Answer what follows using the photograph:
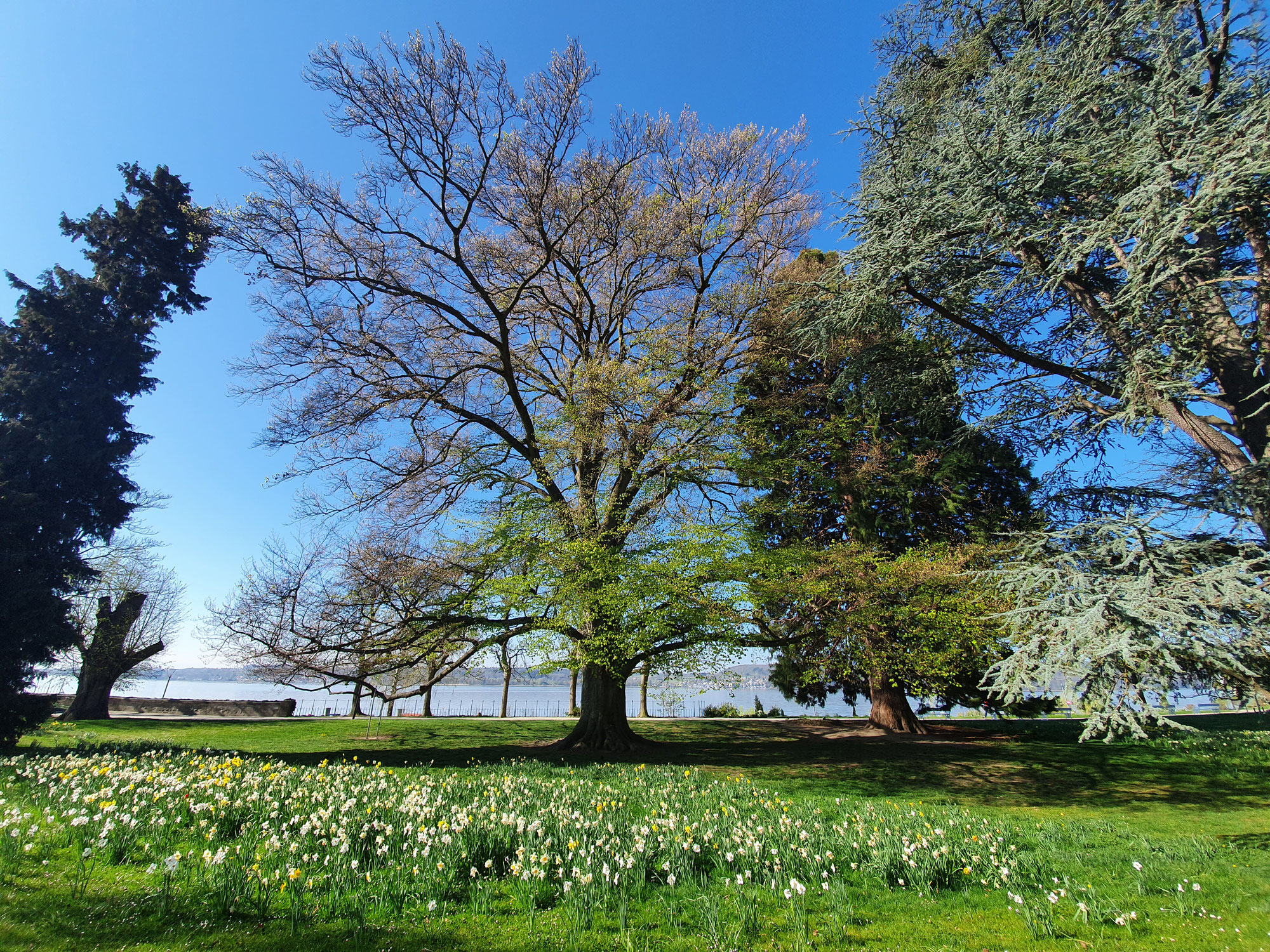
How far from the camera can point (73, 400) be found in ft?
52.0

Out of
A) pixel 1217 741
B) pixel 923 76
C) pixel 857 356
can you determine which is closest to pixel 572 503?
pixel 857 356

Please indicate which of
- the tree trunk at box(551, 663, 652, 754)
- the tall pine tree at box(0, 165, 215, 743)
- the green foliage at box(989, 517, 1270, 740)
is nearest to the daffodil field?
the green foliage at box(989, 517, 1270, 740)

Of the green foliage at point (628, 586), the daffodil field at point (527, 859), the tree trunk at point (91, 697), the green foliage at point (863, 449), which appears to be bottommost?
the daffodil field at point (527, 859)

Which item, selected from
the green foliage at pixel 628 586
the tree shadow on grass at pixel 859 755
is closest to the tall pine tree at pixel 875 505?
the green foliage at pixel 628 586

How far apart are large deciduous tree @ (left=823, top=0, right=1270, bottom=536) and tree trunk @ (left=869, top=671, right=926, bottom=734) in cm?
1116

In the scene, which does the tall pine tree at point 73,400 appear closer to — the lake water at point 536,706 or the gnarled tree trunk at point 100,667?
the lake water at point 536,706

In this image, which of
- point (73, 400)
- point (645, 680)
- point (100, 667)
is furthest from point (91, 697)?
point (645, 680)

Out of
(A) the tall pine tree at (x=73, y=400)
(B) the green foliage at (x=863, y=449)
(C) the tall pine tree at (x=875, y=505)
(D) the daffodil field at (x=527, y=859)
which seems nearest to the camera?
(D) the daffodil field at (x=527, y=859)

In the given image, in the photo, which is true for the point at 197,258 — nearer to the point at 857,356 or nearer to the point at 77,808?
the point at 77,808

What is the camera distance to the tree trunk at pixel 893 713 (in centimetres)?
1717

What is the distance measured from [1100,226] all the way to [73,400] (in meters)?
22.7

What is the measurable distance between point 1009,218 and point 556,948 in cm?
881

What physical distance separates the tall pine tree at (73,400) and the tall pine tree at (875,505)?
41.5 ft

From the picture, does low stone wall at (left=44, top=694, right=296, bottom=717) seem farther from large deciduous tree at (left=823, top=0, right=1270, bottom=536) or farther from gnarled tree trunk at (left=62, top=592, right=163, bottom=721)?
large deciduous tree at (left=823, top=0, right=1270, bottom=536)
